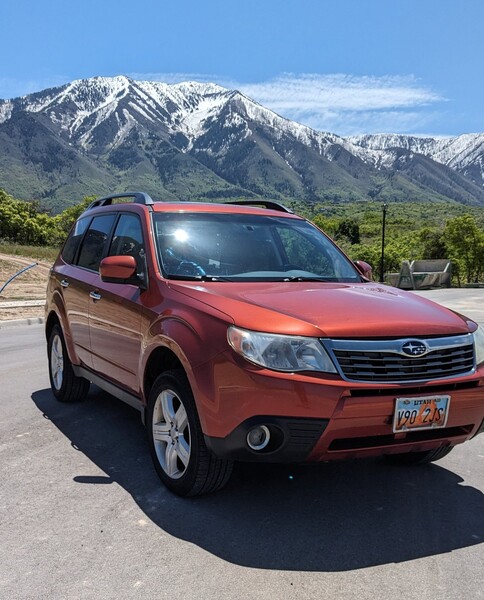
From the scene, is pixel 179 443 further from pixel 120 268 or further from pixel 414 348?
pixel 414 348

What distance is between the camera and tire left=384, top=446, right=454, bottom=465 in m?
4.45

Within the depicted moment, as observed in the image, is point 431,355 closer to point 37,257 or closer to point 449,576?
point 449,576

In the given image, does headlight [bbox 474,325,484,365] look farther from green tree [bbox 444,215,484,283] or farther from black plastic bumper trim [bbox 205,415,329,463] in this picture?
green tree [bbox 444,215,484,283]

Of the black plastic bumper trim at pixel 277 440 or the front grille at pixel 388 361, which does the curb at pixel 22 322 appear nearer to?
the black plastic bumper trim at pixel 277 440

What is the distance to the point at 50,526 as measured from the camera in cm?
345

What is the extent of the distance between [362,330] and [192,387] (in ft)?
3.21

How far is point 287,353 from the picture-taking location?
10.8 ft

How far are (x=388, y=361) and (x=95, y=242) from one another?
10.5 feet

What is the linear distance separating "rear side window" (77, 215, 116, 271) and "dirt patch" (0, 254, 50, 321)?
11424mm

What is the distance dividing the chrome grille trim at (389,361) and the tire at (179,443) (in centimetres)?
89

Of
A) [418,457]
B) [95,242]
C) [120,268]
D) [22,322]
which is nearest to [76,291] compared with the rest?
[95,242]

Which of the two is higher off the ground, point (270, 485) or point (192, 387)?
point (192, 387)

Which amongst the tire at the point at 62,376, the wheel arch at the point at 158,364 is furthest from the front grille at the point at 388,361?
the tire at the point at 62,376

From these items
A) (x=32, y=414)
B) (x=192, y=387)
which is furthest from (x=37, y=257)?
(x=192, y=387)
